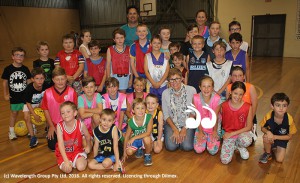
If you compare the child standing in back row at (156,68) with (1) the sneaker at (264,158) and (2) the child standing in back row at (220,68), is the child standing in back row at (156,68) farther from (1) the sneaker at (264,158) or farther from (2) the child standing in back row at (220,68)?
(1) the sneaker at (264,158)

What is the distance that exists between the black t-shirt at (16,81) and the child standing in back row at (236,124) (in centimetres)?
318

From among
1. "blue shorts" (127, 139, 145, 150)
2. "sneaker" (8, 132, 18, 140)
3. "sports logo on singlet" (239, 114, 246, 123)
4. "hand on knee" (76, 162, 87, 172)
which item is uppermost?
"sports logo on singlet" (239, 114, 246, 123)

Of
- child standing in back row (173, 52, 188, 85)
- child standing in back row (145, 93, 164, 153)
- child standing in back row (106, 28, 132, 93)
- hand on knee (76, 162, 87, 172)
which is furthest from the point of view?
child standing in back row (106, 28, 132, 93)

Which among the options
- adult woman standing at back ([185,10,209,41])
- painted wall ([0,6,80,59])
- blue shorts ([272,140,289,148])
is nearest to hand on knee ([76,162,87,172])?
blue shorts ([272,140,289,148])

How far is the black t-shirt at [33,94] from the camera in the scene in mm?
3902

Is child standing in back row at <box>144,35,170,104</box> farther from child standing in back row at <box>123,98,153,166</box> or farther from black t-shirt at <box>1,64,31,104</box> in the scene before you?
black t-shirt at <box>1,64,31,104</box>

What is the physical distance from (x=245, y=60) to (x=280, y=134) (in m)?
1.41

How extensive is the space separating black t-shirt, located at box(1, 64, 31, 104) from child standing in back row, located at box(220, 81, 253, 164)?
3184 millimetres

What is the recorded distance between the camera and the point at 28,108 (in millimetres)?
3943

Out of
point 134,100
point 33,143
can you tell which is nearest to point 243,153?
point 134,100

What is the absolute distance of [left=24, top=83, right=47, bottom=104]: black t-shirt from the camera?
390cm

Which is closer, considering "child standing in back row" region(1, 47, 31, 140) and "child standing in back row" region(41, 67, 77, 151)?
"child standing in back row" region(41, 67, 77, 151)

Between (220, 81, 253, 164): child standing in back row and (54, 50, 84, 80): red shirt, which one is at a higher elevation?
(54, 50, 84, 80): red shirt

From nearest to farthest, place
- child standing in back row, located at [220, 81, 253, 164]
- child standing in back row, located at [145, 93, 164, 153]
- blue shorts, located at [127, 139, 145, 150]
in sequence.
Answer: child standing in back row, located at [220, 81, 253, 164], blue shorts, located at [127, 139, 145, 150], child standing in back row, located at [145, 93, 164, 153]
